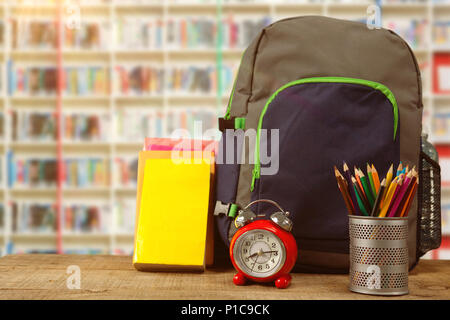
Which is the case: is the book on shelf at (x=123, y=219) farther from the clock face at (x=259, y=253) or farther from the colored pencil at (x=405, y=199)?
the colored pencil at (x=405, y=199)

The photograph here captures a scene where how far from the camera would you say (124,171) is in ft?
10.4

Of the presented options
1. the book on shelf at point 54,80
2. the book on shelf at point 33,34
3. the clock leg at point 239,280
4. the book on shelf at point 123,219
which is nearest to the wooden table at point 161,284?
the clock leg at point 239,280

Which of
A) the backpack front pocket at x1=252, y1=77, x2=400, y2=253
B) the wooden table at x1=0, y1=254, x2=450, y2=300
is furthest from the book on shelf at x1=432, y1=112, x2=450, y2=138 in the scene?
the backpack front pocket at x1=252, y1=77, x2=400, y2=253

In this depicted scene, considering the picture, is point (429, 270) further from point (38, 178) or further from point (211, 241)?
point (38, 178)

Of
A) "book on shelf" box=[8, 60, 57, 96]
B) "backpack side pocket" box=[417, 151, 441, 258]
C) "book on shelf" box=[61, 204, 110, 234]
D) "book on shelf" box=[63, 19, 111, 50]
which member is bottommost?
"book on shelf" box=[61, 204, 110, 234]

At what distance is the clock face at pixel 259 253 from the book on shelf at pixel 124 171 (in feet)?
8.27

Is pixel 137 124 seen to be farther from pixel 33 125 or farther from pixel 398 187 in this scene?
pixel 398 187

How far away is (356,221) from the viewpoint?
0.68 m

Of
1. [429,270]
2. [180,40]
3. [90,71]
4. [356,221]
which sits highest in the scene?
[180,40]

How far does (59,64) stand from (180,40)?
2.96ft

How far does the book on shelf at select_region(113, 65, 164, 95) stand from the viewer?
318 centimetres

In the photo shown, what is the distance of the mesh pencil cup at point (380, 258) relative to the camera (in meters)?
0.65

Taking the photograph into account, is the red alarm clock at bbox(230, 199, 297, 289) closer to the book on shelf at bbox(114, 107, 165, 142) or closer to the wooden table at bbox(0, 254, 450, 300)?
the wooden table at bbox(0, 254, 450, 300)
